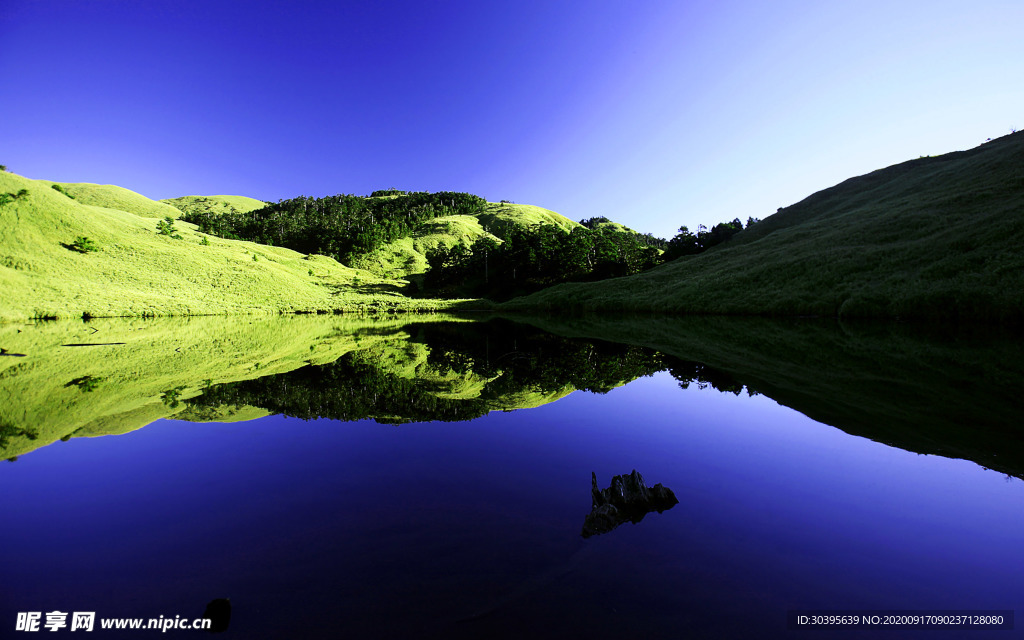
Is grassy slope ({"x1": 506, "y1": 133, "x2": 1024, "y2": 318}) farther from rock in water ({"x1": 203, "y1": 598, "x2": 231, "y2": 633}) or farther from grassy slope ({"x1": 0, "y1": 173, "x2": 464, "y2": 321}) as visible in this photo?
rock in water ({"x1": 203, "y1": 598, "x2": 231, "y2": 633})

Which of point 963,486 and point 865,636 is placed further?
point 963,486

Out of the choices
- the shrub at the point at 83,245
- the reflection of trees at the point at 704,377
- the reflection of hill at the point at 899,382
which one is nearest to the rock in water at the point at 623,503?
the reflection of hill at the point at 899,382

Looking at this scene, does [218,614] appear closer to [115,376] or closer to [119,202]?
[115,376]

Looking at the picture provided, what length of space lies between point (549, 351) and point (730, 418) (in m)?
11.3

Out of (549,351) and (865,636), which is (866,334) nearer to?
(549,351)

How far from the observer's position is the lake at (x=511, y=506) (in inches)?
127

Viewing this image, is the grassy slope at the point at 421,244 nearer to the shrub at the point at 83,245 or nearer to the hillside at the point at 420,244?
the hillside at the point at 420,244

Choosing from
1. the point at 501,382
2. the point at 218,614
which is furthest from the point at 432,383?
the point at 218,614

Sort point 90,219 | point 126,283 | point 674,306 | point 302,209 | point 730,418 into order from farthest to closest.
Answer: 1. point 302,209
2. point 90,219
3. point 126,283
4. point 674,306
5. point 730,418

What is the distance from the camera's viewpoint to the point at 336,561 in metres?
3.76

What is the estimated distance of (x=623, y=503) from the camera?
15.4ft

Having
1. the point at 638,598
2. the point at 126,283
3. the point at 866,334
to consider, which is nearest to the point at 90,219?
the point at 126,283

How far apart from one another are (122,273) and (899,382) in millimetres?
78267

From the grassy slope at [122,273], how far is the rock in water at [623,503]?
2205 inches
